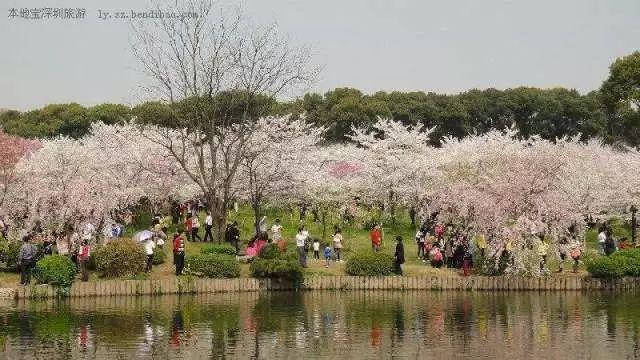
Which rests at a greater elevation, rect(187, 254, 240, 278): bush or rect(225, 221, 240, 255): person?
rect(225, 221, 240, 255): person

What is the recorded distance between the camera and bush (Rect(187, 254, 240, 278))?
104 ft

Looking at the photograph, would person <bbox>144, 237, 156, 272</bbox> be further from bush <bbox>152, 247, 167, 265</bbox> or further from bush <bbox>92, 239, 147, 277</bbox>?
bush <bbox>92, 239, 147, 277</bbox>

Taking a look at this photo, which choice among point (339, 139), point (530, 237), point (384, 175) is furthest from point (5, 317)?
point (339, 139)

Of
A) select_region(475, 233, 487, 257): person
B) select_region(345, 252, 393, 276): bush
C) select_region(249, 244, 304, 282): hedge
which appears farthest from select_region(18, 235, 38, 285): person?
select_region(475, 233, 487, 257): person

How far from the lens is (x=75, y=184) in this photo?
32.6m

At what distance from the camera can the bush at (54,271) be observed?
28.8m

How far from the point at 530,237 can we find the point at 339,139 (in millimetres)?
54174

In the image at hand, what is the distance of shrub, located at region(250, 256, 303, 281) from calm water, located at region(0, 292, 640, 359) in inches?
42.1

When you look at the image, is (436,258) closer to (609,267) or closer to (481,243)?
(481,243)

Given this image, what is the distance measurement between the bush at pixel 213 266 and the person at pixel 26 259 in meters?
5.62

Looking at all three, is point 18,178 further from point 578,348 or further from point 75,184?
point 578,348

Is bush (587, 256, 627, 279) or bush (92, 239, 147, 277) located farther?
bush (587, 256, 627, 279)

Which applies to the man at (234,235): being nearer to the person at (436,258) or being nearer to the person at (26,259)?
the person at (436,258)

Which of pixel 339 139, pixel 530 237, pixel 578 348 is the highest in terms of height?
pixel 339 139
